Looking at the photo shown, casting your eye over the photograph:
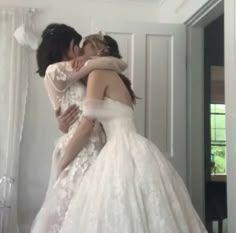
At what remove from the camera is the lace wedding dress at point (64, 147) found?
6.72 feet

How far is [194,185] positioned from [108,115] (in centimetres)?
146

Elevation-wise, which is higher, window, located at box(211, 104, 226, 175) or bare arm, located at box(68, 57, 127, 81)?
bare arm, located at box(68, 57, 127, 81)

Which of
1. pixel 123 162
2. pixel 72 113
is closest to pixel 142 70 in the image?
pixel 72 113

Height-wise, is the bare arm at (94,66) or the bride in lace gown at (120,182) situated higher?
the bare arm at (94,66)

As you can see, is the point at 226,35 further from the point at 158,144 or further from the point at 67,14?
the point at 67,14

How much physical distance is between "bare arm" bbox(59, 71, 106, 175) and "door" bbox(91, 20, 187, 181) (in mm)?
1261

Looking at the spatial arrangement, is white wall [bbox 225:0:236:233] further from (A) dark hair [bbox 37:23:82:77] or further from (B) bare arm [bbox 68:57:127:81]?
(A) dark hair [bbox 37:23:82:77]

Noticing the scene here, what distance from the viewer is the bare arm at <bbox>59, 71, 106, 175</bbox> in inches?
82.1

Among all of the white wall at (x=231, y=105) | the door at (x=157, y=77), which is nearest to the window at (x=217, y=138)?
the door at (x=157, y=77)

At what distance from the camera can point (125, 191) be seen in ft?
6.07

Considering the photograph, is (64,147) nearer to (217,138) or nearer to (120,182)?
(120,182)

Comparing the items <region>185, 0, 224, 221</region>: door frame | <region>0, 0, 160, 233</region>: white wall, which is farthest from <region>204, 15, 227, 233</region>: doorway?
<region>0, 0, 160, 233</region>: white wall

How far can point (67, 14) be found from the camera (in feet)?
13.0

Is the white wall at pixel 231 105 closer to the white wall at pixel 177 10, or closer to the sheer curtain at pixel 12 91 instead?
the white wall at pixel 177 10
